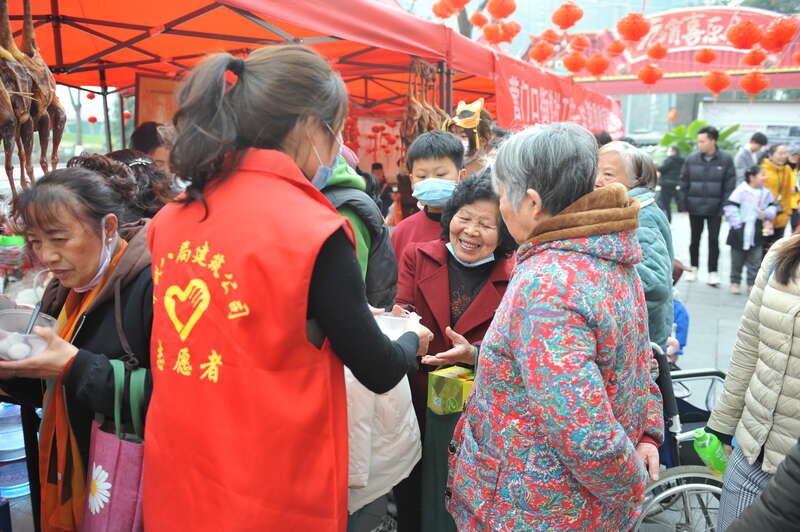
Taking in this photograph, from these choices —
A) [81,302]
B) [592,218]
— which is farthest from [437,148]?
[81,302]

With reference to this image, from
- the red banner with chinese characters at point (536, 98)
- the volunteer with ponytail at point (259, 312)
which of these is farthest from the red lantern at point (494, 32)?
the volunteer with ponytail at point (259, 312)

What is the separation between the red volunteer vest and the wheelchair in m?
1.67

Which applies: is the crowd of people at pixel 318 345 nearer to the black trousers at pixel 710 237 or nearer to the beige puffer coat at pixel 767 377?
the beige puffer coat at pixel 767 377

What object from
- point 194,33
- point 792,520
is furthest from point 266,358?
point 194,33

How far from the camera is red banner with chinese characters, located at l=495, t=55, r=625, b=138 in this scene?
18.5 ft

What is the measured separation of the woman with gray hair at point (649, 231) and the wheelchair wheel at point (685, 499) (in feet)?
2.09

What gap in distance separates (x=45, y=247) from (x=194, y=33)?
161 inches

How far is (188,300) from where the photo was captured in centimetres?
123

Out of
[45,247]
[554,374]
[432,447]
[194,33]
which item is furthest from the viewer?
[194,33]

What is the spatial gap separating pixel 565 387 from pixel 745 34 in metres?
12.1

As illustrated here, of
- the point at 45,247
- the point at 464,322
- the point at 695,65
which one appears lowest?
the point at 464,322

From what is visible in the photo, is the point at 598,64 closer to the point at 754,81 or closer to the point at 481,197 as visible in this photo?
the point at 754,81

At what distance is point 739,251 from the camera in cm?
805

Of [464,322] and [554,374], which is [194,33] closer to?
[464,322]
